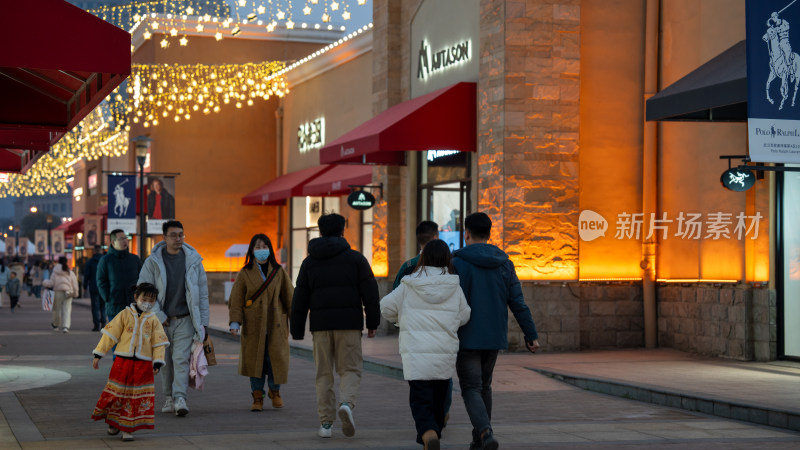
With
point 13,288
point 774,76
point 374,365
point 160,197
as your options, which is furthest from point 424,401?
point 13,288

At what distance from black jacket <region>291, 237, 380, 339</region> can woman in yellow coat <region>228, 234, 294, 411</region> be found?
1570mm

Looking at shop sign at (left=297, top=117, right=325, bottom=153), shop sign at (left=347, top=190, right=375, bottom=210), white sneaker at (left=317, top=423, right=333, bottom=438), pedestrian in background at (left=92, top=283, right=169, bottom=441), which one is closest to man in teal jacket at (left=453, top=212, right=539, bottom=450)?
white sneaker at (left=317, top=423, right=333, bottom=438)

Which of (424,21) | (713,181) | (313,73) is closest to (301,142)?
(313,73)

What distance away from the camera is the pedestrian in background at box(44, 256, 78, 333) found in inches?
989

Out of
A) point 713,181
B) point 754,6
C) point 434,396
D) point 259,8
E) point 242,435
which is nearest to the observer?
point 434,396

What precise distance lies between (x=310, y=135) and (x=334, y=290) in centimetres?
2365

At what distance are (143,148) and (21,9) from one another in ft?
62.0

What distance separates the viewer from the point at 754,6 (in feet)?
35.1

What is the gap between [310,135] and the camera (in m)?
33.5

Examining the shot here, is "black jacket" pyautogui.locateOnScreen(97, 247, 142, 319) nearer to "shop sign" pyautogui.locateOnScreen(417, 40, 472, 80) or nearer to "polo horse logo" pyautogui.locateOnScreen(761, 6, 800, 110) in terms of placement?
"shop sign" pyautogui.locateOnScreen(417, 40, 472, 80)

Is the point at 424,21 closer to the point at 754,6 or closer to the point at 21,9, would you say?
the point at 754,6

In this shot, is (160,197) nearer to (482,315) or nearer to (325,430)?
(325,430)

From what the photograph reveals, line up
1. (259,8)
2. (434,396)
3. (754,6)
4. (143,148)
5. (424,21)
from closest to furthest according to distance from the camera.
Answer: (434,396) < (754,6) < (259,8) < (424,21) < (143,148)

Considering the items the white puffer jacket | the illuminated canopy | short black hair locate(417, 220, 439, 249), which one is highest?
the illuminated canopy
